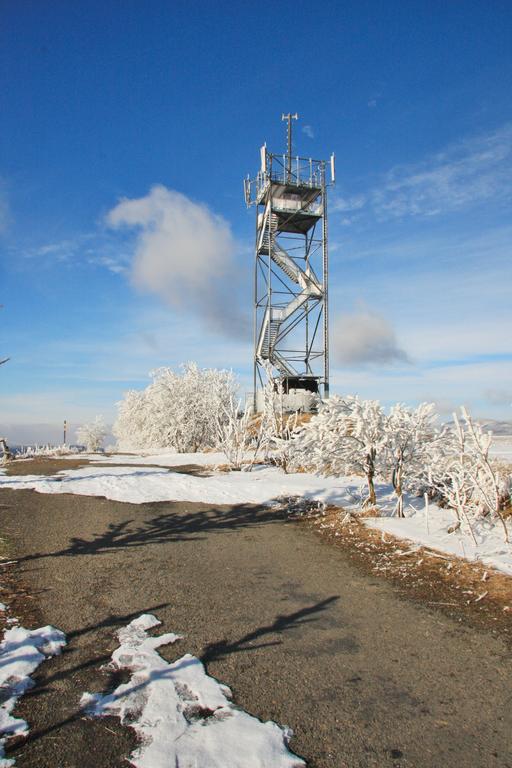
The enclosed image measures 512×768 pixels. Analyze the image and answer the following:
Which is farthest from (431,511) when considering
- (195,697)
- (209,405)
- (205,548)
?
(209,405)

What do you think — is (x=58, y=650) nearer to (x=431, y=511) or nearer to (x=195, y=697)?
(x=195, y=697)

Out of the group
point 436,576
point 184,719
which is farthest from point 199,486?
point 184,719

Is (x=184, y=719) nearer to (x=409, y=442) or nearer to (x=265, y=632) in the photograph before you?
(x=265, y=632)

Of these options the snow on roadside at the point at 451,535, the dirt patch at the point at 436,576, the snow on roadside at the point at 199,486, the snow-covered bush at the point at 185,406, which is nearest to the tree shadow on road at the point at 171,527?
the snow on roadside at the point at 199,486

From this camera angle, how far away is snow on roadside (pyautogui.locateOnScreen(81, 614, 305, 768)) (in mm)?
2746

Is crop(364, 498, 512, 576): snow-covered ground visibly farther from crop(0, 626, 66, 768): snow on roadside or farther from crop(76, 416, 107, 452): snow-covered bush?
crop(76, 416, 107, 452): snow-covered bush

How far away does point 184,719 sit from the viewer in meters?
3.10

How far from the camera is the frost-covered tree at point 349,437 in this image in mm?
9531

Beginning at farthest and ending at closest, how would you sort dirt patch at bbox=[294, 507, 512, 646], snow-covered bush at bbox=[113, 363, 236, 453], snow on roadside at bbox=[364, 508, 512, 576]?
snow-covered bush at bbox=[113, 363, 236, 453], snow on roadside at bbox=[364, 508, 512, 576], dirt patch at bbox=[294, 507, 512, 646]

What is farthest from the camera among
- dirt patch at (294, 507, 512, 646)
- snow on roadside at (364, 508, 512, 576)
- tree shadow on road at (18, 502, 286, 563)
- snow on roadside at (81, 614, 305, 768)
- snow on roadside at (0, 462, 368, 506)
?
snow on roadside at (0, 462, 368, 506)

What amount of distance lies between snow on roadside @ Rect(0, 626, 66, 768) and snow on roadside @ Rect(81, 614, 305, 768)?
0.46 m

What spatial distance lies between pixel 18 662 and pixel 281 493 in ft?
27.7

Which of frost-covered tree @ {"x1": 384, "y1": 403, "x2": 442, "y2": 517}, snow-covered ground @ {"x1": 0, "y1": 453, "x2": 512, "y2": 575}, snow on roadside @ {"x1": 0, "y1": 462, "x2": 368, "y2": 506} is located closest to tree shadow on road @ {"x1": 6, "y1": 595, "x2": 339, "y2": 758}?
snow-covered ground @ {"x1": 0, "y1": 453, "x2": 512, "y2": 575}

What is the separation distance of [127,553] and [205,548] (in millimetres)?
1204
